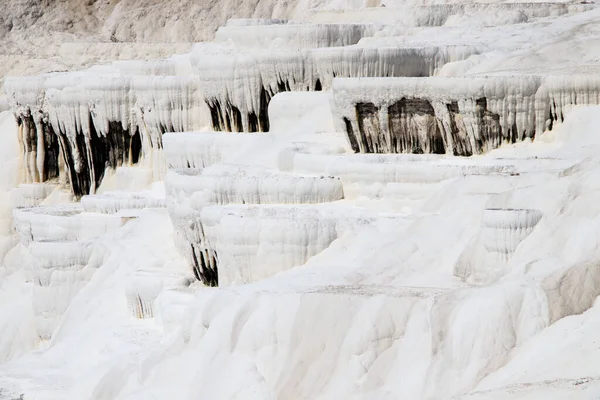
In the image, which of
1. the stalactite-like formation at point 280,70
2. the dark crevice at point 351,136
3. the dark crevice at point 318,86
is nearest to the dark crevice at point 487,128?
the dark crevice at point 351,136

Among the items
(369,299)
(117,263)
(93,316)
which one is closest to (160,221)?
(117,263)

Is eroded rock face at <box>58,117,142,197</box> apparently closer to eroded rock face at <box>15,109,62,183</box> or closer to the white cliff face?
the white cliff face

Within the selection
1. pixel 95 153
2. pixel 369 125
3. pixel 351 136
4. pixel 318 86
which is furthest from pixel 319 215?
pixel 95 153

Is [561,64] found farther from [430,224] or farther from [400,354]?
[400,354]

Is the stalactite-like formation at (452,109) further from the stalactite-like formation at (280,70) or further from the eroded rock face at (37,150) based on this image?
the eroded rock face at (37,150)

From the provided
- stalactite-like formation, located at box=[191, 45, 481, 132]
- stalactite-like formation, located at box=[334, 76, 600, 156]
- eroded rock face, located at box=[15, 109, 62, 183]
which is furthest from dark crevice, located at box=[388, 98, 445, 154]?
eroded rock face, located at box=[15, 109, 62, 183]

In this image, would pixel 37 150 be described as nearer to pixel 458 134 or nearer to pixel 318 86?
pixel 318 86

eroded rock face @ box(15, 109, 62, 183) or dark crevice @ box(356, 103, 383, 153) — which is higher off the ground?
dark crevice @ box(356, 103, 383, 153)

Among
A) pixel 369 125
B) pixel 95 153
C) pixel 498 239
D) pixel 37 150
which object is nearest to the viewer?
pixel 498 239
